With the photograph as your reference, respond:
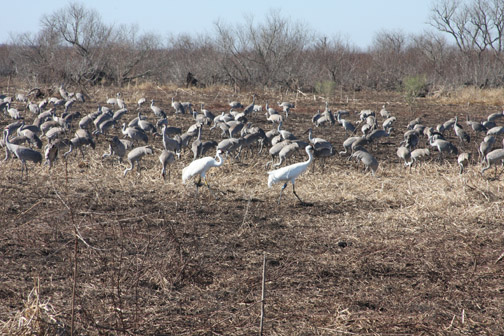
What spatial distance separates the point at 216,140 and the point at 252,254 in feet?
25.7

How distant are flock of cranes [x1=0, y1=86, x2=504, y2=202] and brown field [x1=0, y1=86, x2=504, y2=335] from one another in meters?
0.36

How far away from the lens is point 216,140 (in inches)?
525

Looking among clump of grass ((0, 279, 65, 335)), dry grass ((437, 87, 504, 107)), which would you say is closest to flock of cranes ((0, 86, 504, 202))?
clump of grass ((0, 279, 65, 335))

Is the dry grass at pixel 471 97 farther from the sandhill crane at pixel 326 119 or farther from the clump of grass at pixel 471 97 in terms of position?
the sandhill crane at pixel 326 119

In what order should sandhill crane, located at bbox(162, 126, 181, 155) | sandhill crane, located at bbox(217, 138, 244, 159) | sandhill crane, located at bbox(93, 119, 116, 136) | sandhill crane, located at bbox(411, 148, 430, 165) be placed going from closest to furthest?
sandhill crane, located at bbox(411, 148, 430, 165) → sandhill crane, located at bbox(217, 138, 244, 159) → sandhill crane, located at bbox(162, 126, 181, 155) → sandhill crane, located at bbox(93, 119, 116, 136)

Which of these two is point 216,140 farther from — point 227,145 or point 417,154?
point 417,154

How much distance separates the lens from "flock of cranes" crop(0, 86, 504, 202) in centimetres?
958

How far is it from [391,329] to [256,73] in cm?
2517

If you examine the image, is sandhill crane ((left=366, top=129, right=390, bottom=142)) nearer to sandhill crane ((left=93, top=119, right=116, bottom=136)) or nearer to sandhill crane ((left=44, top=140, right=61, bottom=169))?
sandhill crane ((left=93, top=119, right=116, bottom=136))

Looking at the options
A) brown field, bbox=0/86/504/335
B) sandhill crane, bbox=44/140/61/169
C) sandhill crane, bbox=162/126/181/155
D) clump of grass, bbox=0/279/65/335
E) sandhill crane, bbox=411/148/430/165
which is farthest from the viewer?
sandhill crane, bbox=162/126/181/155

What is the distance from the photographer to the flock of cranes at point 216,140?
9578 mm

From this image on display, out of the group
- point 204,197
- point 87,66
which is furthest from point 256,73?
point 204,197

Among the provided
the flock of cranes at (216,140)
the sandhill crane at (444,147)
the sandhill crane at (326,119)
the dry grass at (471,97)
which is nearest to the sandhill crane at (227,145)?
the flock of cranes at (216,140)

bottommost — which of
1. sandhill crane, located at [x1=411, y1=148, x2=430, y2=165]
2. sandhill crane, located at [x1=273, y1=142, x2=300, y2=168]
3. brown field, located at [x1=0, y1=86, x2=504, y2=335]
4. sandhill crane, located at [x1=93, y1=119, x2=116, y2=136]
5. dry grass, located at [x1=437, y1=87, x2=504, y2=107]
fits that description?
brown field, located at [x1=0, y1=86, x2=504, y2=335]
